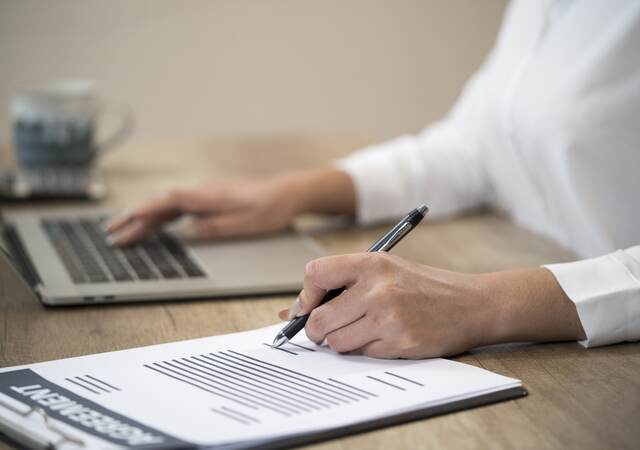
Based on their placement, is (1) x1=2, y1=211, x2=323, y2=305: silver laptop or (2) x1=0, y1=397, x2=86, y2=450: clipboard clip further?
(1) x1=2, y1=211, x2=323, y2=305: silver laptop

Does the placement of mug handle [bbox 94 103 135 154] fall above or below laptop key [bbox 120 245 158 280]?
above

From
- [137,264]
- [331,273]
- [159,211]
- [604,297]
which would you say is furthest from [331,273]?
[159,211]

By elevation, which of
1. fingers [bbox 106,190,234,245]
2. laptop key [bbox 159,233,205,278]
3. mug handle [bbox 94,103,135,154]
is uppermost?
mug handle [bbox 94,103,135,154]

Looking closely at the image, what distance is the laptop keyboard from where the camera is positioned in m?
0.98

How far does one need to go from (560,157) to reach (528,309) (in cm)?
35

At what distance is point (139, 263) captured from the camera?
1.03 metres

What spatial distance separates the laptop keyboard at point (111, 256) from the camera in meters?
0.98

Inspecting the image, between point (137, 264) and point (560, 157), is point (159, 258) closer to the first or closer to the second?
point (137, 264)

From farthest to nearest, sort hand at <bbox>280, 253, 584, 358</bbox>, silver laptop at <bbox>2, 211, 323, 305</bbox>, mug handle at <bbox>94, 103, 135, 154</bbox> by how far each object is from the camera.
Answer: mug handle at <bbox>94, 103, 135, 154</bbox> → silver laptop at <bbox>2, 211, 323, 305</bbox> → hand at <bbox>280, 253, 584, 358</bbox>

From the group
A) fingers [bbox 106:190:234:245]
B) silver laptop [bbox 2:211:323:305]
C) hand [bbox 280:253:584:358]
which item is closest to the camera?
hand [bbox 280:253:584:358]

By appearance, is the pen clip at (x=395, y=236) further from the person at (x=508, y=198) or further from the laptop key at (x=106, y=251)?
the laptop key at (x=106, y=251)

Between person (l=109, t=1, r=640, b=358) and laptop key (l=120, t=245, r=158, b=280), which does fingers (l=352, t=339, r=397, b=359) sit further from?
laptop key (l=120, t=245, r=158, b=280)

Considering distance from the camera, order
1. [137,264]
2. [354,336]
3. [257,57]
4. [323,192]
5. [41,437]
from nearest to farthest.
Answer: [41,437] < [354,336] < [137,264] < [323,192] < [257,57]

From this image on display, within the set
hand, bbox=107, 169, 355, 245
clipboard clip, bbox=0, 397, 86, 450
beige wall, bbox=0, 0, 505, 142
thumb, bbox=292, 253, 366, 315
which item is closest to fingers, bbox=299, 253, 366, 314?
thumb, bbox=292, 253, 366, 315
